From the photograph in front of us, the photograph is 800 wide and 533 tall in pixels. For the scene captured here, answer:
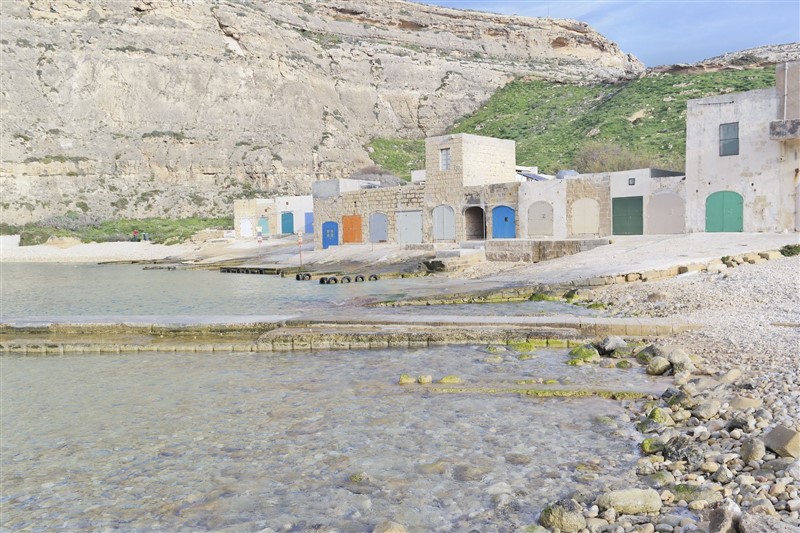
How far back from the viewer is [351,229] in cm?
3778

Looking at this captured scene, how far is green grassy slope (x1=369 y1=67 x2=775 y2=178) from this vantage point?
54.0m

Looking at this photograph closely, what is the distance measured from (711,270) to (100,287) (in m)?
22.9

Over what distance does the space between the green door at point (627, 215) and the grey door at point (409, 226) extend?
1028cm

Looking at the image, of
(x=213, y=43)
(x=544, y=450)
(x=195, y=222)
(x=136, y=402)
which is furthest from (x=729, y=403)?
(x=213, y=43)

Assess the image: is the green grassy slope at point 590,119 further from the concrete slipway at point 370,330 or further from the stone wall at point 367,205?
the concrete slipway at point 370,330

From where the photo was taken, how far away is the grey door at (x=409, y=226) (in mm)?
34438

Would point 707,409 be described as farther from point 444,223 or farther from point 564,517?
point 444,223

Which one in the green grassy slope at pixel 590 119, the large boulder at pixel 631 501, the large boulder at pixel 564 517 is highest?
the green grassy slope at pixel 590 119

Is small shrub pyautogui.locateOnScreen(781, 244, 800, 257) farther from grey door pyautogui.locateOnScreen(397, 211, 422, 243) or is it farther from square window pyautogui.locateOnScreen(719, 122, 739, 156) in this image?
grey door pyautogui.locateOnScreen(397, 211, 422, 243)

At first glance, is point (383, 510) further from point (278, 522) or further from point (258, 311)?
point (258, 311)

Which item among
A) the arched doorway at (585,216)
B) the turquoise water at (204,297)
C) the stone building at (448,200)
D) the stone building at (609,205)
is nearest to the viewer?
the turquoise water at (204,297)

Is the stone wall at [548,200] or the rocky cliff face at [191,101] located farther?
the rocky cliff face at [191,101]

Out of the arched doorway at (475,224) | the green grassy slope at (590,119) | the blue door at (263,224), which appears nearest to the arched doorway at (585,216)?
the arched doorway at (475,224)

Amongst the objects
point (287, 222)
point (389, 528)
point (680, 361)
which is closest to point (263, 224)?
point (287, 222)
